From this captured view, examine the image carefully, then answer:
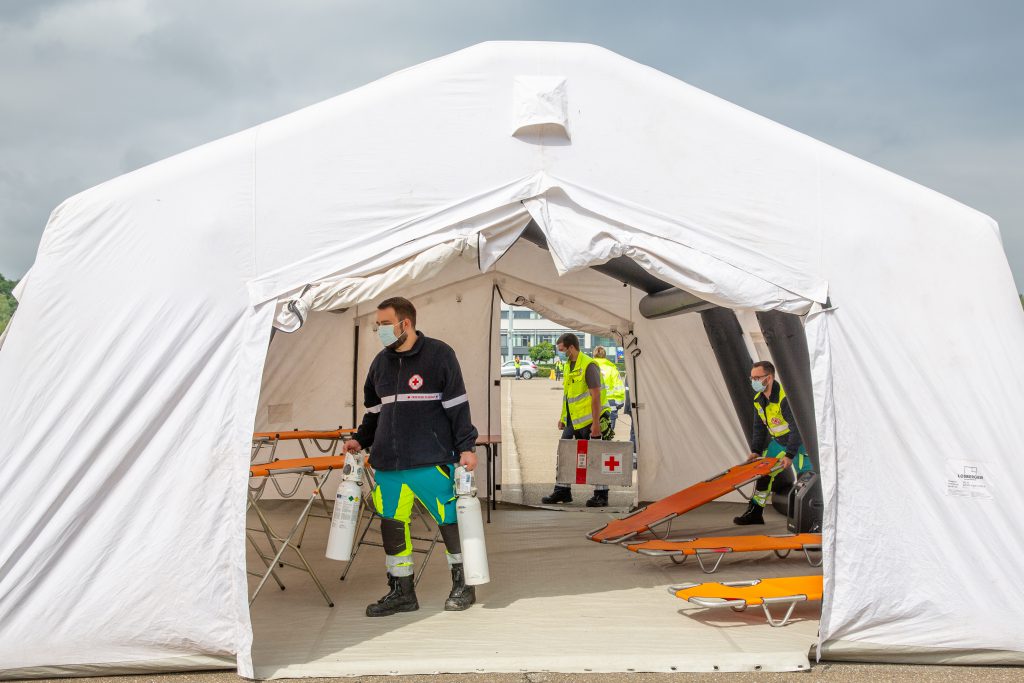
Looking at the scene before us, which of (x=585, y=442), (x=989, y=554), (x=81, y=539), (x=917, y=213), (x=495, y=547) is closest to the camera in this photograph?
(x=81, y=539)

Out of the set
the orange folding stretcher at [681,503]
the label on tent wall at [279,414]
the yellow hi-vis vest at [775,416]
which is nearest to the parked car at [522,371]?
the label on tent wall at [279,414]

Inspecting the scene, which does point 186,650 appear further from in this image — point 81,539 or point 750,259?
point 750,259

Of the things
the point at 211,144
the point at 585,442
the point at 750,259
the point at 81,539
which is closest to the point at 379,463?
the point at 81,539

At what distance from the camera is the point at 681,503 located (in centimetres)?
651

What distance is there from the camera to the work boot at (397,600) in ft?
14.9

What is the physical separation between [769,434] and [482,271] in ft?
12.5

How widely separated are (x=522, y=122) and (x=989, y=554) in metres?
2.84

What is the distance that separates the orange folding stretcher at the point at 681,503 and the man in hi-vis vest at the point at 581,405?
4.87 feet

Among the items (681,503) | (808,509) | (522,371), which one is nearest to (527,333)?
(522,371)

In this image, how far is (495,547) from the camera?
6316 mm

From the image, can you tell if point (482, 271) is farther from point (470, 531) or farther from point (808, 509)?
point (808, 509)

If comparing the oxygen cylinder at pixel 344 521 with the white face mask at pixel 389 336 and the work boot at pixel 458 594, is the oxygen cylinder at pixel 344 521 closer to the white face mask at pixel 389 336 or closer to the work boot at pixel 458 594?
the work boot at pixel 458 594

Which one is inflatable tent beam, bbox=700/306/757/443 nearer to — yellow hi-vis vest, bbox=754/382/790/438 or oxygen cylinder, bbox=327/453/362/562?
yellow hi-vis vest, bbox=754/382/790/438

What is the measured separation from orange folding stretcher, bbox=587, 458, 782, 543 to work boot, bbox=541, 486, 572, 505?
1.53 metres
